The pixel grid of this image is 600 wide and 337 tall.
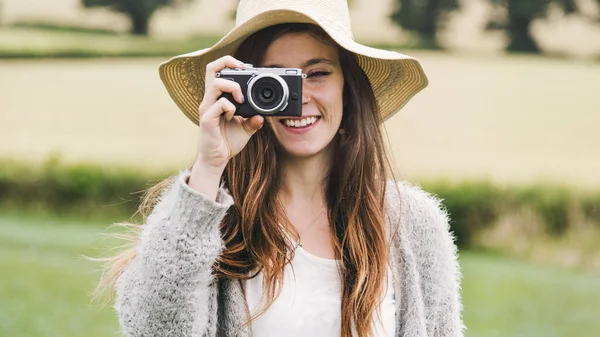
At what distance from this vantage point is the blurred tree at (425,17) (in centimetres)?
823

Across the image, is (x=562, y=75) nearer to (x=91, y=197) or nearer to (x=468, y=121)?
(x=468, y=121)

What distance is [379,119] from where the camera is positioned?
2.40 meters

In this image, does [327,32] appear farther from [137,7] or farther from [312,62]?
[137,7]

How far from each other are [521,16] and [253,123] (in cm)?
661

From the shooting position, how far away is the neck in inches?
88.0

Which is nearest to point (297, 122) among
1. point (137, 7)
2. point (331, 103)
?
point (331, 103)

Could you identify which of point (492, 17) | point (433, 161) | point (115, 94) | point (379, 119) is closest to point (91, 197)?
point (115, 94)

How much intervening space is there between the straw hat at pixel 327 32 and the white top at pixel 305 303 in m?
0.52

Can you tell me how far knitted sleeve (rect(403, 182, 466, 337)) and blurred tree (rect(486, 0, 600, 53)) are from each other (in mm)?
5927

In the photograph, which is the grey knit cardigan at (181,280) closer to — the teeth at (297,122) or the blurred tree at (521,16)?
the teeth at (297,122)

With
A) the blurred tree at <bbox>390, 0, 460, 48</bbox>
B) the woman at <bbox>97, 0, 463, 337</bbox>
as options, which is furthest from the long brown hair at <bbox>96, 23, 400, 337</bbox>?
the blurred tree at <bbox>390, 0, 460, 48</bbox>

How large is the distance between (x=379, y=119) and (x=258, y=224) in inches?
19.4

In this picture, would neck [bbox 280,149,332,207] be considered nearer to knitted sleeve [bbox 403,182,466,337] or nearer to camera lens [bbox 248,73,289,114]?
knitted sleeve [bbox 403,182,466,337]

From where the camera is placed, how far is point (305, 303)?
6.71 feet
